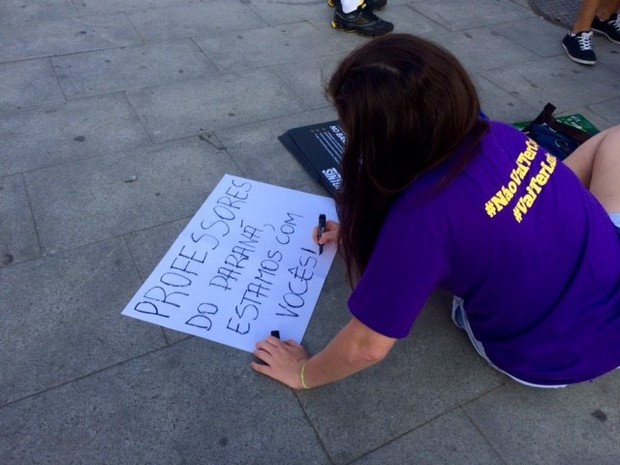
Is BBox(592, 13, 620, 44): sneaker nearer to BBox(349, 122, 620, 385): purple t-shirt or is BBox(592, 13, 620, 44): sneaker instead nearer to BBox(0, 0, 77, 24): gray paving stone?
BBox(349, 122, 620, 385): purple t-shirt

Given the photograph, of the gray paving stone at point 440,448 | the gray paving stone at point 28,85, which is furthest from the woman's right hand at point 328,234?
the gray paving stone at point 28,85

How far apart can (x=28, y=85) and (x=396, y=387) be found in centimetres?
255

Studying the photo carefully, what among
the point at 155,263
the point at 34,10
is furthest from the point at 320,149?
the point at 34,10

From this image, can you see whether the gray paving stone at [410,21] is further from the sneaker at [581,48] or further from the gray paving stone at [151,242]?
the gray paving stone at [151,242]

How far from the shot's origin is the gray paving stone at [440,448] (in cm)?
151

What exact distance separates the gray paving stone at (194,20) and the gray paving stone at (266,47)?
0.39 feet

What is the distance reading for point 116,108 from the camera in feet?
9.26

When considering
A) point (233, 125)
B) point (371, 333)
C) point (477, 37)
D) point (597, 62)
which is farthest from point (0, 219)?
point (597, 62)

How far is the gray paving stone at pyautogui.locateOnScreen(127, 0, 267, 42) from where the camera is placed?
362 centimetres

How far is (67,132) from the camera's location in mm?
2617

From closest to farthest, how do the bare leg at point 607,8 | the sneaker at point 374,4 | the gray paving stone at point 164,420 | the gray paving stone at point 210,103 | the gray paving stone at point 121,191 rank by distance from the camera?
1. the gray paving stone at point 164,420
2. the gray paving stone at point 121,191
3. the gray paving stone at point 210,103
4. the sneaker at point 374,4
5. the bare leg at point 607,8

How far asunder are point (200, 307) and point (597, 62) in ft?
11.1

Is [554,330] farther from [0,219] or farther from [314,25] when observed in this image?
[314,25]

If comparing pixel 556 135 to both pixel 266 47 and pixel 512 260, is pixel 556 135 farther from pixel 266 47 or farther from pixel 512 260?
pixel 266 47
